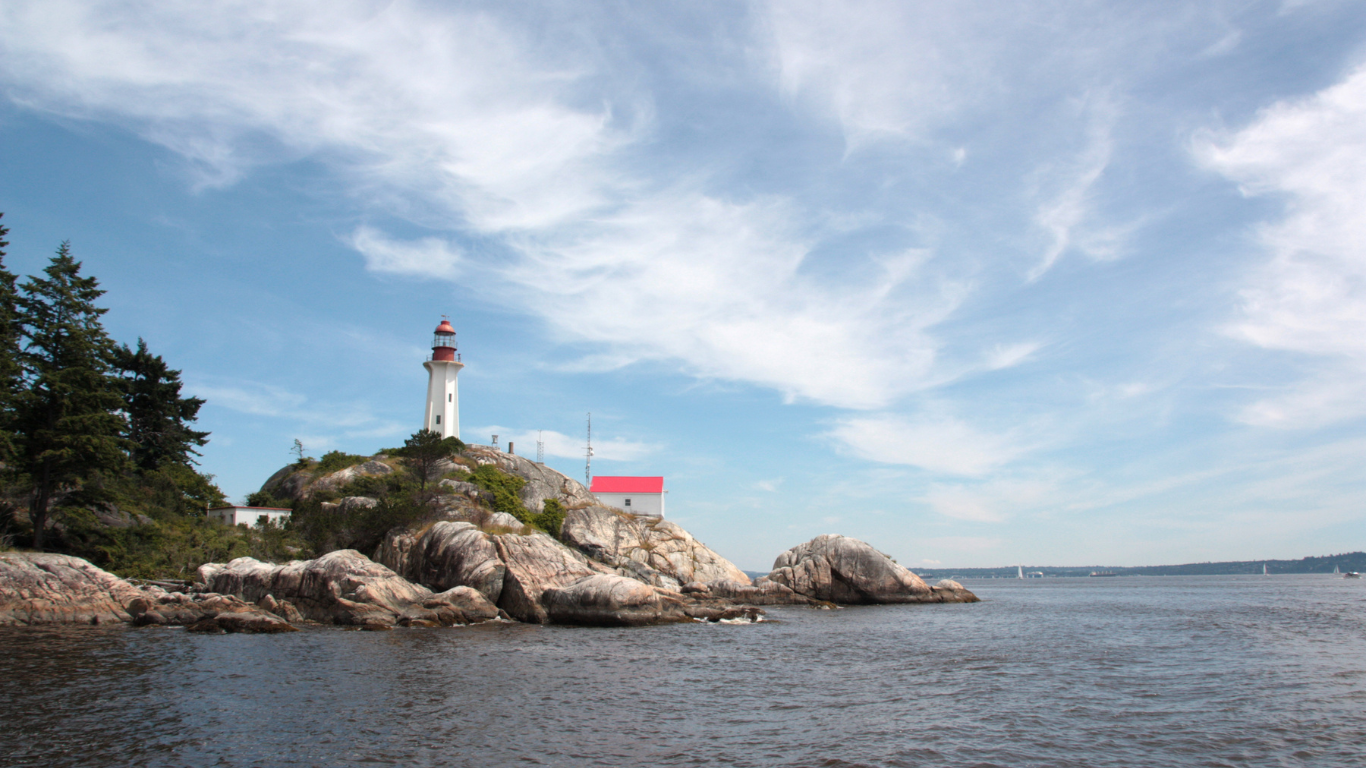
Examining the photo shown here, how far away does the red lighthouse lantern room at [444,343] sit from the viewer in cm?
6062

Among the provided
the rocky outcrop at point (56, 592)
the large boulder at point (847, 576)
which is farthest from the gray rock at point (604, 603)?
the large boulder at point (847, 576)

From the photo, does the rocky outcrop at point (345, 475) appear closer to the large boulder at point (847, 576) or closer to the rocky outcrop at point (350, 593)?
the rocky outcrop at point (350, 593)

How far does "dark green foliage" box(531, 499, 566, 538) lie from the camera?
52.1 metres

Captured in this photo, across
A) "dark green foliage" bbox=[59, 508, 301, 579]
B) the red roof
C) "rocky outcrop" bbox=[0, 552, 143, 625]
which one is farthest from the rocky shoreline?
the red roof

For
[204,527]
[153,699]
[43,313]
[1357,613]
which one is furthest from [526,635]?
[1357,613]

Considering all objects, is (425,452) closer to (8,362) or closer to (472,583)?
(472,583)

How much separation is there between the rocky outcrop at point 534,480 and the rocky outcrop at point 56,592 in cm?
2374

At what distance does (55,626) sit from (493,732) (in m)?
24.6

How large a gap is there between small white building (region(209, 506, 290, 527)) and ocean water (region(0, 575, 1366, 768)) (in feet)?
64.0

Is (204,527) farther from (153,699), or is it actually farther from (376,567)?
(153,699)

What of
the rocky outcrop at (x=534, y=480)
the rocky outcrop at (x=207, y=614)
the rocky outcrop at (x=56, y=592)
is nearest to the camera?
the rocky outcrop at (x=56, y=592)

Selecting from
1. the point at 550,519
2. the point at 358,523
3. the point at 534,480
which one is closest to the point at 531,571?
the point at 358,523

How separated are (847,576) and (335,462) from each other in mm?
38761

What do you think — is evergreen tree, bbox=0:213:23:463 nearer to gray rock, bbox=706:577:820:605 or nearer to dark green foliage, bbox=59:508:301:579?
dark green foliage, bbox=59:508:301:579
